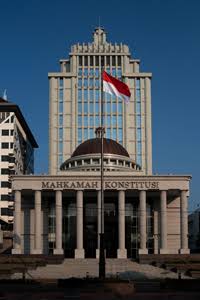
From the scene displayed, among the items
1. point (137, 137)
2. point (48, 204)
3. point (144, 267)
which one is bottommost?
point (144, 267)

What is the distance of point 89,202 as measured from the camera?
101 meters

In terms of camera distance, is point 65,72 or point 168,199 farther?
point 65,72

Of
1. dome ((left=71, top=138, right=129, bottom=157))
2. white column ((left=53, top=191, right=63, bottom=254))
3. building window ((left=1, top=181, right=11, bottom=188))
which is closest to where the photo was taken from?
white column ((left=53, top=191, right=63, bottom=254))

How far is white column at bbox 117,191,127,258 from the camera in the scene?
9250cm

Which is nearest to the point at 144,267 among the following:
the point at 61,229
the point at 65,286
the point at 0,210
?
the point at 61,229

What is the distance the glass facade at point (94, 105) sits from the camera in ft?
533

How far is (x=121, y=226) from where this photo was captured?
93188 mm

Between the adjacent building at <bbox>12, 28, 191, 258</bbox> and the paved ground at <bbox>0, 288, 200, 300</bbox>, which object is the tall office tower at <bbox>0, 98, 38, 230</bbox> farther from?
the paved ground at <bbox>0, 288, 200, 300</bbox>

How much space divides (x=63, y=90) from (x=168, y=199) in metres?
74.2

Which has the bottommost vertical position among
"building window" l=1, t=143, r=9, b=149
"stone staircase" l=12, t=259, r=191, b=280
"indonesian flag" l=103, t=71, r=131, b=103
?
"stone staircase" l=12, t=259, r=191, b=280

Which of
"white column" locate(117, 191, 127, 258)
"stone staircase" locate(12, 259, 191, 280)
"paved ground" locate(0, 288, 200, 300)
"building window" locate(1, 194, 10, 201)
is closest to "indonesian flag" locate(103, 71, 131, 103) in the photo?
"stone staircase" locate(12, 259, 191, 280)

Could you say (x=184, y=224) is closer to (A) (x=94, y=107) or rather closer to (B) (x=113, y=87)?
(B) (x=113, y=87)

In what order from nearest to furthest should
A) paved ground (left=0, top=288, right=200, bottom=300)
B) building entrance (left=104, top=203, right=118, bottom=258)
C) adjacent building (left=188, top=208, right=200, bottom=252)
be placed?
paved ground (left=0, top=288, right=200, bottom=300), building entrance (left=104, top=203, right=118, bottom=258), adjacent building (left=188, top=208, right=200, bottom=252)

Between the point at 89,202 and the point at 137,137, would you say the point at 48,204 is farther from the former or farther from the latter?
the point at 137,137
